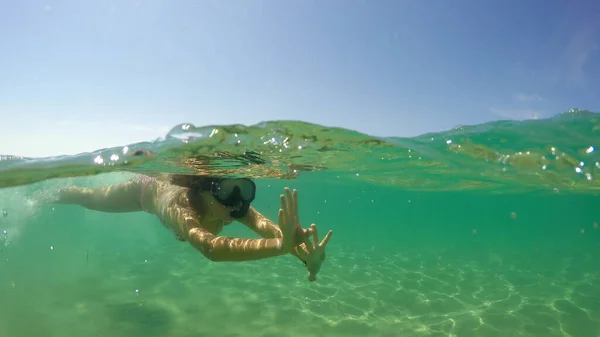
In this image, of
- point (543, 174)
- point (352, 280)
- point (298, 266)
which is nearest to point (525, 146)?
point (543, 174)

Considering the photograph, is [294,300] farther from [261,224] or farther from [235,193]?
[235,193]

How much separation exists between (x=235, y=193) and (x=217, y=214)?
2.99ft

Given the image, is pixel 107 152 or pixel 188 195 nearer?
pixel 188 195

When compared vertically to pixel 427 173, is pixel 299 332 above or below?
below

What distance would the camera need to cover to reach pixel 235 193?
22.3ft

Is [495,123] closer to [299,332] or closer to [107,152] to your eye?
[299,332]

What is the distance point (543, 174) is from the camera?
54.4ft

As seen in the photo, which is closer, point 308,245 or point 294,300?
point 308,245

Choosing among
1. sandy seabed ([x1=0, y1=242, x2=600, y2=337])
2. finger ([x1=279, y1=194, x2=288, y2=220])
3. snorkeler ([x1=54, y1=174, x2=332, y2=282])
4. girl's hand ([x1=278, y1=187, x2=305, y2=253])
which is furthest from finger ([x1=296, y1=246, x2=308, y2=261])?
sandy seabed ([x1=0, y1=242, x2=600, y2=337])

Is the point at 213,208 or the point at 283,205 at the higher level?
the point at 283,205

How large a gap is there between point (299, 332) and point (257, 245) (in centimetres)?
526

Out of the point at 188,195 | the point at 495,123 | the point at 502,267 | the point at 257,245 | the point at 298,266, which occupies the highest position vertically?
the point at 495,123

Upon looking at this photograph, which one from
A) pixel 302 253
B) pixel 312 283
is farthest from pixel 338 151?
pixel 302 253

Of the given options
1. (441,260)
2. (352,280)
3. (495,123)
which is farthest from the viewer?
(441,260)
